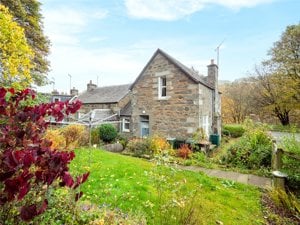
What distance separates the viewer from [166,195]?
5.05m

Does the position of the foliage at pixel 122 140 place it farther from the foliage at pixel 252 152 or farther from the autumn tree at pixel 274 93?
the autumn tree at pixel 274 93

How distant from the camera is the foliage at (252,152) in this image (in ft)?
29.0

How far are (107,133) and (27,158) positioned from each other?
46.2 feet

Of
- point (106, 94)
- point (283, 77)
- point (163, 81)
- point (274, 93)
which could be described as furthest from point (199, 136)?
point (274, 93)

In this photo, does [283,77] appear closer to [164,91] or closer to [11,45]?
[164,91]

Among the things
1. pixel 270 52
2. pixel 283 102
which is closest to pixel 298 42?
pixel 270 52

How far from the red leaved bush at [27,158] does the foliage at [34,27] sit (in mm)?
14824

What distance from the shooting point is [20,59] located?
23.5 ft

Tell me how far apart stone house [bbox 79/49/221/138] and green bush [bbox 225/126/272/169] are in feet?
10.9

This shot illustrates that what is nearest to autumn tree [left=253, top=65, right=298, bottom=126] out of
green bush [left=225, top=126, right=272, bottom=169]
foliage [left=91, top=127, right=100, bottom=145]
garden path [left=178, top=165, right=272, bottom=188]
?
green bush [left=225, top=126, right=272, bottom=169]

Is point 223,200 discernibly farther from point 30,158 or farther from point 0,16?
point 0,16

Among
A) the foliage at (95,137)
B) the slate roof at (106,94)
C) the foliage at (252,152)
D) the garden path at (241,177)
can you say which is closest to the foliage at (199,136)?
the foliage at (252,152)

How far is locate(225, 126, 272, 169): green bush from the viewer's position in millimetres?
8844

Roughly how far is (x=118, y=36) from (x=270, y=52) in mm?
19275
